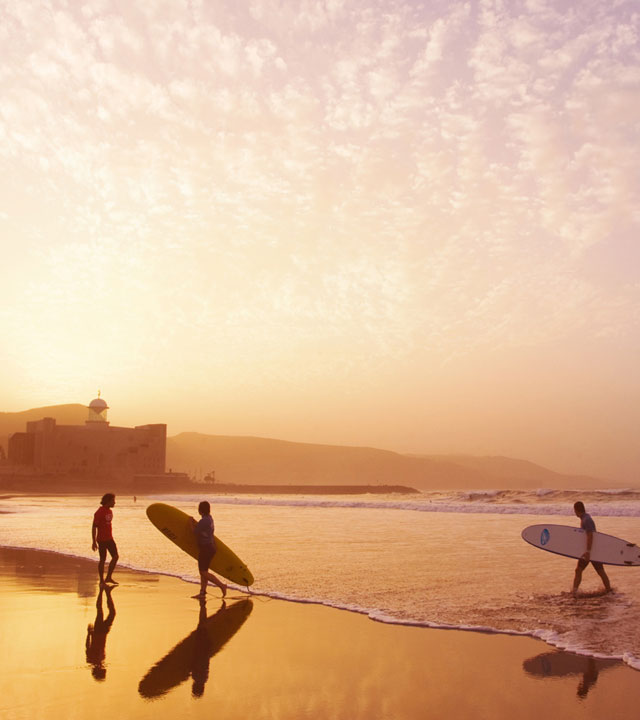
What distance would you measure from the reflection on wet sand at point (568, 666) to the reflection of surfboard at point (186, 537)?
5.85 meters

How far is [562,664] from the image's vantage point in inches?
277

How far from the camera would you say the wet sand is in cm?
558

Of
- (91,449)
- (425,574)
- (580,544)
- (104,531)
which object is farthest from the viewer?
(91,449)

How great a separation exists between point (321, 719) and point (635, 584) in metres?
8.88

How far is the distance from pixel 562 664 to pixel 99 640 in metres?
4.86

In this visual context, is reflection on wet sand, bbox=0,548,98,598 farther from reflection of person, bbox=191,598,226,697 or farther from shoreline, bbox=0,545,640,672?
reflection of person, bbox=191,598,226,697

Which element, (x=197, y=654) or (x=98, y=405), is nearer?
(x=197, y=654)

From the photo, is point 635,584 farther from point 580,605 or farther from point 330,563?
point 330,563

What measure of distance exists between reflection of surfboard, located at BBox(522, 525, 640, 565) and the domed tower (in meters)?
101

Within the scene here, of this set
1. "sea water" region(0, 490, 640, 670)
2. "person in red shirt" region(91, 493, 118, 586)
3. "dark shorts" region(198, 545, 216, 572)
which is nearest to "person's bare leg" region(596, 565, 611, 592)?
"sea water" region(0, 490, 640, 670)

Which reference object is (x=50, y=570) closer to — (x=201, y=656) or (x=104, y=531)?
(x=104, y=531)

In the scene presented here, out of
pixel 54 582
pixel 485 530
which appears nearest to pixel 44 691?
pixel 54 582

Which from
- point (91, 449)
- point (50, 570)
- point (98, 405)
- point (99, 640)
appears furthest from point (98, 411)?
point (99, 640)

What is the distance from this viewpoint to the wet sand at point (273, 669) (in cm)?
558
